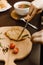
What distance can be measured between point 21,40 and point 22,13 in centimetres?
28

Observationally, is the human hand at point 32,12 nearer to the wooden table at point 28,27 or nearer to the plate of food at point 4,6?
the wooden table at point 28,27

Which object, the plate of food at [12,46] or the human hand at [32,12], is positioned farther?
the human hand at [32,12]

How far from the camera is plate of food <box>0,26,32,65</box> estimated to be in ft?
2.79

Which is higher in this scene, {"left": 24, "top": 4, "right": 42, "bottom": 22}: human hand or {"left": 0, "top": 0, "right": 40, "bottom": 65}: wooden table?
{"left": 24, "top": 4, "right": 42, "bottom": 22}: human hand

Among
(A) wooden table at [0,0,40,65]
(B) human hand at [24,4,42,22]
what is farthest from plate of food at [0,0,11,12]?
(B) human hand at [24,4,42,22]

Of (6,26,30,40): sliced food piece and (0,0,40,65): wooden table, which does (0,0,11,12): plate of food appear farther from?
(6,26,30,40): sliced food piece

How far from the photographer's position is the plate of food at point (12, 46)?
85cm

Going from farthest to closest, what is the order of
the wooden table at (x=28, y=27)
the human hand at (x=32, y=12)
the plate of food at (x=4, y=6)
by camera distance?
the plate of food at (x=4, y=6) < the human hand at (x=32, y=12) < the wooden table at (x=28, y=27)

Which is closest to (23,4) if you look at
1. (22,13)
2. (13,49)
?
(22,13)

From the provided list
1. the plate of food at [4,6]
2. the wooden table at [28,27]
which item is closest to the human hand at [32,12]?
the wooden table at [28,27]

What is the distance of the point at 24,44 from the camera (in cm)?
93

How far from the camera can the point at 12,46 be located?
0.90m

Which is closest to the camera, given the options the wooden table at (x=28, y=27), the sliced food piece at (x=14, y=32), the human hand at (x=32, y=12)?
the wooden table at (x=28, y=27)

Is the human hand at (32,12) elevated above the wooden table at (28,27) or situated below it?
above
